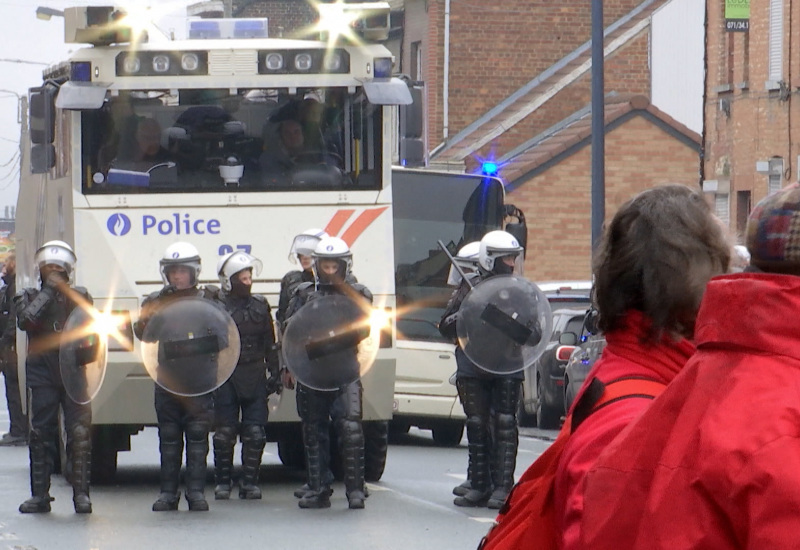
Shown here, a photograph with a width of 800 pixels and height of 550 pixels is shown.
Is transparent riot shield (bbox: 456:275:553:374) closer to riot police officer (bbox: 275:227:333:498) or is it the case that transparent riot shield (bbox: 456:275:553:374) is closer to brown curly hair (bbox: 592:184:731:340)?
riot police officer (bbox: 275:227:333:498)

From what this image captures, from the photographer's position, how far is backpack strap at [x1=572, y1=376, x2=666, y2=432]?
3301mm

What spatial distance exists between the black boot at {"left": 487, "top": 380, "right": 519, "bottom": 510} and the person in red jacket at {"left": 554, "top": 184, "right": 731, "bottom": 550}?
874 centimetres

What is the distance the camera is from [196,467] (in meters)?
12.0

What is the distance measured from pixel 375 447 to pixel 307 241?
1862mm

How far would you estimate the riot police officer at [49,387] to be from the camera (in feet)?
38.7

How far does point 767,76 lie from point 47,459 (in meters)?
19.7

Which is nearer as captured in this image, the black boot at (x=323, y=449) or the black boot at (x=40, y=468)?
the black boot at (x=40, y=468)

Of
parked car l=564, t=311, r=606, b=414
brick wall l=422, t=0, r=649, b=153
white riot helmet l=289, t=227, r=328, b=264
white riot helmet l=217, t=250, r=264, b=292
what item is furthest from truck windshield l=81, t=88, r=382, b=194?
brick wall l=422, t=0, r=649, b=153

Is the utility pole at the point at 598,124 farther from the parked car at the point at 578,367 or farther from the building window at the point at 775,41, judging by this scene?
the building window at the point at 775,41

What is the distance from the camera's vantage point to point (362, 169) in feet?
44.6

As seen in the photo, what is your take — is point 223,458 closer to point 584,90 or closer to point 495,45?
point 584,90

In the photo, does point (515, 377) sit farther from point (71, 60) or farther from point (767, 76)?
point (767, 76)

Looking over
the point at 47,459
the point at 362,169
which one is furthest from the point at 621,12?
the point at 47,459

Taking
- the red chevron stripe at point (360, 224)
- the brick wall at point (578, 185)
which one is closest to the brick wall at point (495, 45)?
the brick wall at point (578, 185)
